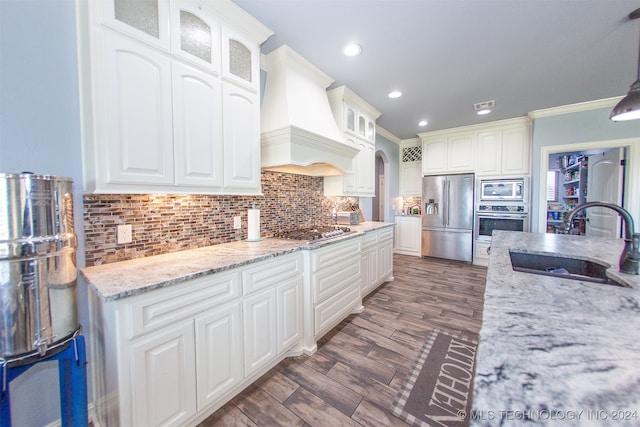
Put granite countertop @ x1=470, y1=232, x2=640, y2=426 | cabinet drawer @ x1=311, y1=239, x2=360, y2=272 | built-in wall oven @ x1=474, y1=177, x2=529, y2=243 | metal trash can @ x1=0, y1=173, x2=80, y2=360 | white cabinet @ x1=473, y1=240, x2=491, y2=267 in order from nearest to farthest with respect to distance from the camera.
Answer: granite countertop @ x1=470, y1=232, x2=640, y2=426
metal trash can @ x1=0, y1=173, x2=80, y2=360
cabinet drawer @ x1=311, y1=239, x2=360, y2=272
built-in wall oven @ x1=474, y1=177, x2=529, y2=243
white cabinet @ x1=473, y1=240, x2=491, y2=267

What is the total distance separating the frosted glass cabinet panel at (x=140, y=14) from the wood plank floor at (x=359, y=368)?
7.53 feet

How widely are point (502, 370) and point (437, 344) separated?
79.2 inches

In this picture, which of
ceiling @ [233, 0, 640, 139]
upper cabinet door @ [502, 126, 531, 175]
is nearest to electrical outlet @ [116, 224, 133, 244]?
ceiling @ [233, 0, 640, 139]

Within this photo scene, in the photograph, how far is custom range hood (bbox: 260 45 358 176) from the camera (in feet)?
7.36

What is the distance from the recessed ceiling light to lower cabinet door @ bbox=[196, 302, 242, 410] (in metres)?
2.32

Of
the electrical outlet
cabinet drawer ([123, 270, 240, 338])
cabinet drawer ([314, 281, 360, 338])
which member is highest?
the electrical outlet

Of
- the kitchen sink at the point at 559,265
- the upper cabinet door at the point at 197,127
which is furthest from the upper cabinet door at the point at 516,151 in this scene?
the upper cabinet door at the point at 197,127

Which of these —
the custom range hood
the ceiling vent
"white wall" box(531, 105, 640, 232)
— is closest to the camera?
the custom range hood

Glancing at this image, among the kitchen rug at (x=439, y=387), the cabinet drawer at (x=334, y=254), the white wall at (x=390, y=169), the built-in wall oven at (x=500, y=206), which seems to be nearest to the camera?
the kitchen rug at (x=439, y=387)

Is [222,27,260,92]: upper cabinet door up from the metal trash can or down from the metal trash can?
up

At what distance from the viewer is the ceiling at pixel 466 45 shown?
1856 mm

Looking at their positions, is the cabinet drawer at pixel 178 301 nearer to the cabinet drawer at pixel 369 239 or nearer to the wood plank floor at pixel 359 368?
the wood plank floor at pixel 359 368

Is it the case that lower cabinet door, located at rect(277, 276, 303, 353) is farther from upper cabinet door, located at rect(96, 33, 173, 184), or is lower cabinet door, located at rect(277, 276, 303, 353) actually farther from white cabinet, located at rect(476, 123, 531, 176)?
white cabinet, located at rect(476, 123, 531, 176)

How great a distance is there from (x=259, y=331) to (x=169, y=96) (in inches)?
63.3
